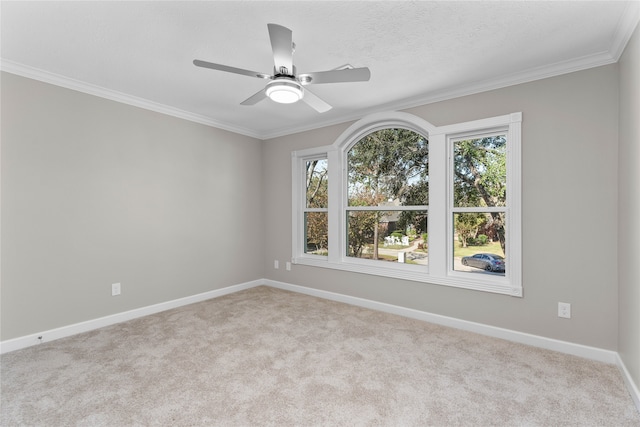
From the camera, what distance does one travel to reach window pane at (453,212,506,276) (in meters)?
2.94

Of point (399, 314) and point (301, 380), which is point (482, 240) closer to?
point (399, 314)

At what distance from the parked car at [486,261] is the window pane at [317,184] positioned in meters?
A: 1.98

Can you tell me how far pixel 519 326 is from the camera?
2711mm

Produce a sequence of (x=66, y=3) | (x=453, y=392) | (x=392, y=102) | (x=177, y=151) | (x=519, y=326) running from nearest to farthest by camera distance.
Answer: (x=66, y=3) < (x=453, y=392) < (x=519, y=326) < (x=392, y=102) < (x=177, y=151)

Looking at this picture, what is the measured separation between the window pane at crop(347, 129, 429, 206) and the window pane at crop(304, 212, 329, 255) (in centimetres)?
54

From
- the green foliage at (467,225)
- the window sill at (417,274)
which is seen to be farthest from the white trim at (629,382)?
the green foliage at (467,225)

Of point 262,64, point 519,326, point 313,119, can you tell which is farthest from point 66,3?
point 519,326

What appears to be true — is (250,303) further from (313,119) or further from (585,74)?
(585,74)

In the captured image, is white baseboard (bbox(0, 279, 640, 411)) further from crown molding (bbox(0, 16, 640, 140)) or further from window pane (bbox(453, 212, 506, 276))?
crown molding (bbox(0, 16, 640, 140))

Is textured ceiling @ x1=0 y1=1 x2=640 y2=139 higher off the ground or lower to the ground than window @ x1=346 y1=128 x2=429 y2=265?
higher

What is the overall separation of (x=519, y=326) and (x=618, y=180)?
142 centimetres

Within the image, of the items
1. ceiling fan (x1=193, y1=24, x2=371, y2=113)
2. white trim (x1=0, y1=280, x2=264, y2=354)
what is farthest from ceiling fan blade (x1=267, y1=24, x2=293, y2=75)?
white trim (x1=0, y1=280, x2=264, y2=354)

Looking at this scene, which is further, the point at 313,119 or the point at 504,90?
the point at 313,119

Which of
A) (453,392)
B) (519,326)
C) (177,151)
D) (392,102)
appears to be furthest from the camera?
(177,151)
